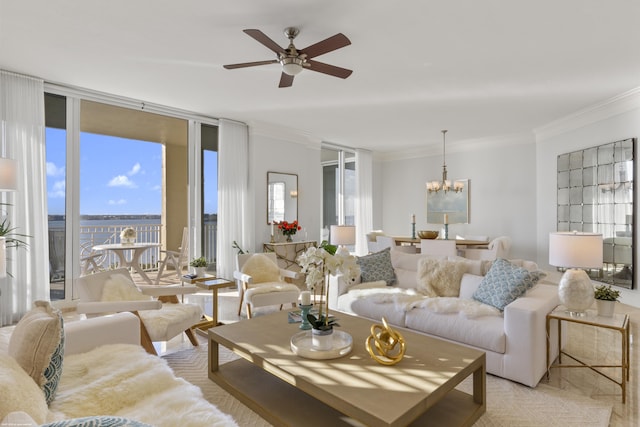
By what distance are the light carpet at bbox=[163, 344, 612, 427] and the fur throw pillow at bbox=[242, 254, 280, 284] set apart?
156cm

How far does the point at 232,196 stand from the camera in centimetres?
589

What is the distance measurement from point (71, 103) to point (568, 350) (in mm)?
5965

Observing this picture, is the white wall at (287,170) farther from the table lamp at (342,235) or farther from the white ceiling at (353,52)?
the table lamp at (342,235)

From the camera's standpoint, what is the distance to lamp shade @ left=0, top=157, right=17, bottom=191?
312 cm

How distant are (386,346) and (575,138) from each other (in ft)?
18.5

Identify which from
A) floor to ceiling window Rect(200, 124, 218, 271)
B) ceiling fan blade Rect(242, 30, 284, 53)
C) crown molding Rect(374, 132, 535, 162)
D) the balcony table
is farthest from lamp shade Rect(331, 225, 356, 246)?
crown molding Rect(374, 132, 535, 162)

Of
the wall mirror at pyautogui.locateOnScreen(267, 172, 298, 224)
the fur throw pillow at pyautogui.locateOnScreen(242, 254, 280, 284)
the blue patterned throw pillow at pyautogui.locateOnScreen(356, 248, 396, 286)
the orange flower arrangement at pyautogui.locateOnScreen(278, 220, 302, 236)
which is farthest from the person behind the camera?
the wall mirror at pyautogui.locateOnScreen(267, 172, 298, 224)

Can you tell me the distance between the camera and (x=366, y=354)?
85.5 inches

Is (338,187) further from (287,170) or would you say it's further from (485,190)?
(485,190)

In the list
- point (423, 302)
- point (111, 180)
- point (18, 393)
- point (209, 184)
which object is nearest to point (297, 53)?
point (423, 302)

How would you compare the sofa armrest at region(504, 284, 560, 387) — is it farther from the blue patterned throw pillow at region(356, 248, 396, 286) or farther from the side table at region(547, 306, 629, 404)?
the blue patterned throw pillow at region(356, 248, 396, 286)

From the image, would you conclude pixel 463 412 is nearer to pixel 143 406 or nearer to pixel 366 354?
pixel 366 354

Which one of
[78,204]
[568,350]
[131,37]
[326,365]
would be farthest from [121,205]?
[568,350]

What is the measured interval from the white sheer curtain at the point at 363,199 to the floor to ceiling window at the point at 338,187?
5.1 inches
